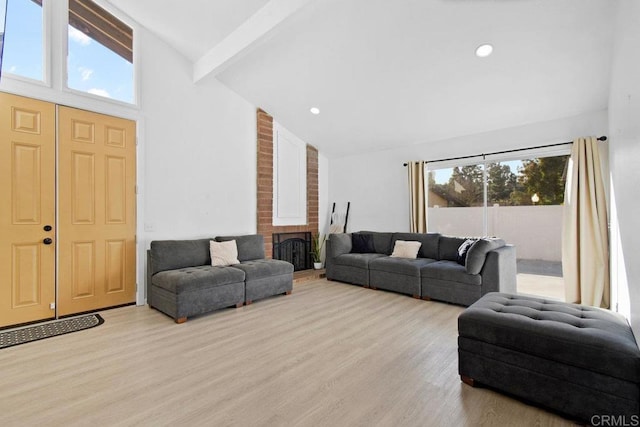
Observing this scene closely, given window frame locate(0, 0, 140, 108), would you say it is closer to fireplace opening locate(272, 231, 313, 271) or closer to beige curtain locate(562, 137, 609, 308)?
fireplace opening locate(272, 231, 313, 271)

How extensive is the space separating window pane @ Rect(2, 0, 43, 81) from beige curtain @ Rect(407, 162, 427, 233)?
5.07m

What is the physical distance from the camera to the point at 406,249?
4.84 m

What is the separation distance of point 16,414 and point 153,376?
0.69 meters

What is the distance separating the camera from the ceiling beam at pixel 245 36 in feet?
10.2

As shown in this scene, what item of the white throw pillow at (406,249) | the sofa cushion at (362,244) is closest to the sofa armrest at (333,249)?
the sofa cushion at (362,244)

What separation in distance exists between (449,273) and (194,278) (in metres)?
3.10

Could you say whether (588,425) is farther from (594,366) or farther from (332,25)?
(332,25)

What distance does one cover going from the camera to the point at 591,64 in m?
3.22

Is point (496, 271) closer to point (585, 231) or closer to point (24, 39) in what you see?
point (585, 231)

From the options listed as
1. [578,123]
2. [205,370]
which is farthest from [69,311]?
[578,123]

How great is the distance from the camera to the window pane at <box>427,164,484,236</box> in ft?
15.8

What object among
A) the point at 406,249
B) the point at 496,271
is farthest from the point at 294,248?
the point at 496,271

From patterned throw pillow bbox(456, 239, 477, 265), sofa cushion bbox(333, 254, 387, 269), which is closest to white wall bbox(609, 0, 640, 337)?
patterned throw pillow bbox(456, 239, 477, 265)

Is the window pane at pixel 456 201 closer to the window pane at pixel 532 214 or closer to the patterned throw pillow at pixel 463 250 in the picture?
the window pane at pixel 532 214
